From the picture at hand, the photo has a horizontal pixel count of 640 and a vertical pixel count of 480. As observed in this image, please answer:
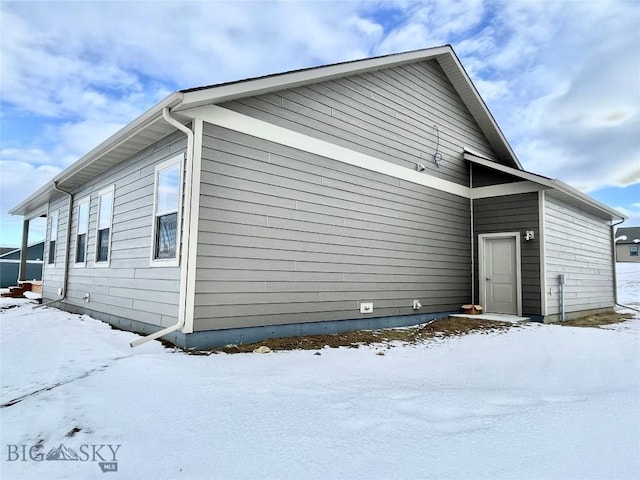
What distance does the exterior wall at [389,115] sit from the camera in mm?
6383

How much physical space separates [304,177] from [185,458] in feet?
15.8

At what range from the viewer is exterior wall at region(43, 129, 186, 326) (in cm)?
556

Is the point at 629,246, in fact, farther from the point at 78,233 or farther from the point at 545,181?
the point at 78,233

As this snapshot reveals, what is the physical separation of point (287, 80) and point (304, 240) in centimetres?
248

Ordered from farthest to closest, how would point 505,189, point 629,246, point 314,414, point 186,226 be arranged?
1. point 629,246
2. point 505,189
3. point 186,226
4. point 314,414

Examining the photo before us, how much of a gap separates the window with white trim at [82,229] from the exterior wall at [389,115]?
518 centimetres

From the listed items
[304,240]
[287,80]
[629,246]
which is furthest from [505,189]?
[629,246]

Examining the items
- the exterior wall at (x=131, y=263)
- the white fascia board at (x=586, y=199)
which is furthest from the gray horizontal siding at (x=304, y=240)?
the white fascia board at (x=586, y=199)

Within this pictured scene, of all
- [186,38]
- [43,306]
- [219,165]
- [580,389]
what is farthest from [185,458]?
[186,38]

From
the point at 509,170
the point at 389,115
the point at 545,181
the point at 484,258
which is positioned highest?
the point at 389,115

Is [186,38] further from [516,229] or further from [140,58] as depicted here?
[516,229]

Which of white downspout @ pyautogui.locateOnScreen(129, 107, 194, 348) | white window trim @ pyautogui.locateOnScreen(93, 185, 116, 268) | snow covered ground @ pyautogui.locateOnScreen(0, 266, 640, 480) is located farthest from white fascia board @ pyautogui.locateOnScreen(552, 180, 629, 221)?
white window trim @ pyautogui.locateOnScreen(93, 185, 116, 268)

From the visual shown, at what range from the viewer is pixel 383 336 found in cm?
662

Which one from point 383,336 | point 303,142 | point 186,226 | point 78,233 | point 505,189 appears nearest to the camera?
point 186,226
